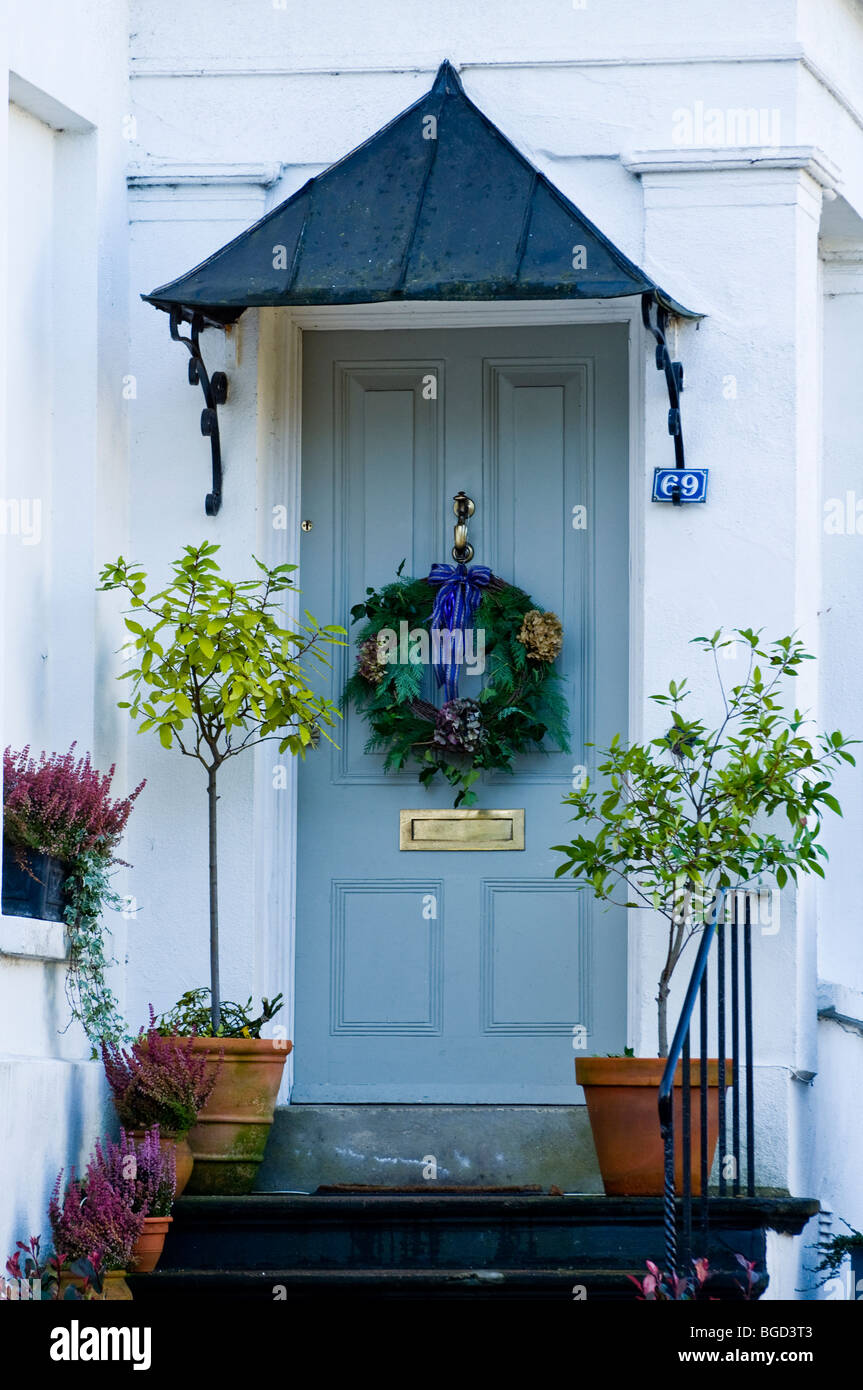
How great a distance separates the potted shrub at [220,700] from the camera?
643 centimetres

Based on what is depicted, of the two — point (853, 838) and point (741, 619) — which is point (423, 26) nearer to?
point (741, 619)

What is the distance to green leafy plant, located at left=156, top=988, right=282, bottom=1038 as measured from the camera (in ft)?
21.7

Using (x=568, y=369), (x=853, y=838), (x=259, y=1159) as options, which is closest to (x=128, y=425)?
(x=568, y=369)

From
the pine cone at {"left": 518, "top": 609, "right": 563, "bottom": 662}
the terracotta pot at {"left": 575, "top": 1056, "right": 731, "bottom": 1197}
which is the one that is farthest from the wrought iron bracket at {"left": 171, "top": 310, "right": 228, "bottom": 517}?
the terracotta pot at {"left": 575, "top": 1056, "right": 731, "bottom": 1197}

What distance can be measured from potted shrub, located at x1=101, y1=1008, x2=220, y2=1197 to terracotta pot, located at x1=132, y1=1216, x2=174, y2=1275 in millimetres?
195

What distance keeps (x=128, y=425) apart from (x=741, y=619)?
218 cm

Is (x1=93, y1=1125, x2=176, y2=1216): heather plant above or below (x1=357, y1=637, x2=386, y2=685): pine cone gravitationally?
below

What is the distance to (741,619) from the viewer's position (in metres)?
6.97

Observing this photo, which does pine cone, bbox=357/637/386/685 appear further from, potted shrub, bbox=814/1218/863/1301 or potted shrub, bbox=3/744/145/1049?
potted shrub, bbox=814/1218/863/1301

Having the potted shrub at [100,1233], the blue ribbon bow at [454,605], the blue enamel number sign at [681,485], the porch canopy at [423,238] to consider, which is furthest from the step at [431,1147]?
the porch canopy at [423,238]

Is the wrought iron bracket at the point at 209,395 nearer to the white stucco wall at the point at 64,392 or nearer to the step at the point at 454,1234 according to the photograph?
the white stucco wall at the point at 64,392

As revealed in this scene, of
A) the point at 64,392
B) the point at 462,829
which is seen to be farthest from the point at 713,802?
the point at 64,392

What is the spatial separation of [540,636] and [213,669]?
1.22m

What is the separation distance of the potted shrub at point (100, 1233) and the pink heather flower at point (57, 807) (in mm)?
1000
